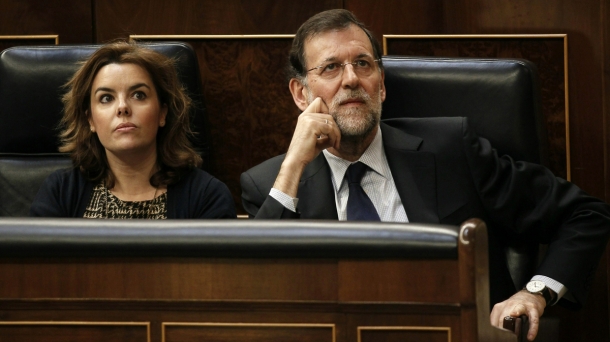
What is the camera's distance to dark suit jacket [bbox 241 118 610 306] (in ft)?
5.45

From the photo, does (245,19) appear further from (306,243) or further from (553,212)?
(306,243)

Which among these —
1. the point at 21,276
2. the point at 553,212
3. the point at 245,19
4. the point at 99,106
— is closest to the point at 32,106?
the point at 99,106

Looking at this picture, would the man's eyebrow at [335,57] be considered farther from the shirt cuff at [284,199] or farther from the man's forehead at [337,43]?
the shirt cuff at [284,199]

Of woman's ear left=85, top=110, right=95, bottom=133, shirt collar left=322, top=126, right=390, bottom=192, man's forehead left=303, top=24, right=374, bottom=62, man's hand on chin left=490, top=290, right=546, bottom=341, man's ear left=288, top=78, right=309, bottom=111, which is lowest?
man's hand on chin left=490, top=290, right=546, bottom=341

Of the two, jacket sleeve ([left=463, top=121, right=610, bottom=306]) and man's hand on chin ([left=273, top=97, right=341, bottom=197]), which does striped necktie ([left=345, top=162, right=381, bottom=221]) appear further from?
jacket sleeve ([left=463, top=121, right=610, bottom=306])

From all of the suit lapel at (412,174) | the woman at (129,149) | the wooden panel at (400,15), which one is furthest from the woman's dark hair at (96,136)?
the wooden panel at (400,15)

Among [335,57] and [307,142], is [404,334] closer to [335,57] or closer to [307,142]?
[307,142]

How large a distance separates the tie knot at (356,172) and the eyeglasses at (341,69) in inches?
7.8

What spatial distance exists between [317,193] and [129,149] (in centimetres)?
44

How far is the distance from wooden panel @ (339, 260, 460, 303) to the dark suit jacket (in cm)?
72

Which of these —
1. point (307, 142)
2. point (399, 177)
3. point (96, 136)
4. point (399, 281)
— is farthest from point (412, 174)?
point (399, 281)

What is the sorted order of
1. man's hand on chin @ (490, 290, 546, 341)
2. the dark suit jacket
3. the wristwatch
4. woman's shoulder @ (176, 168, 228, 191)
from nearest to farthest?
man's hand on chin @ (490, 290, 546, 341) < the wristwatch < the dark suit jacket < woman's shoulder @ (176, 168, 228, 191)

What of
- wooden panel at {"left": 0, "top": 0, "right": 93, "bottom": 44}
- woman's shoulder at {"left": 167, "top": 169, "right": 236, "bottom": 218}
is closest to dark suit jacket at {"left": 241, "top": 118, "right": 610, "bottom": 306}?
woman's shoulder at {"left": 167, "top": 169, "right": 236, "bottom": 218}

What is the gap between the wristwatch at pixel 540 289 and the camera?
155cm
